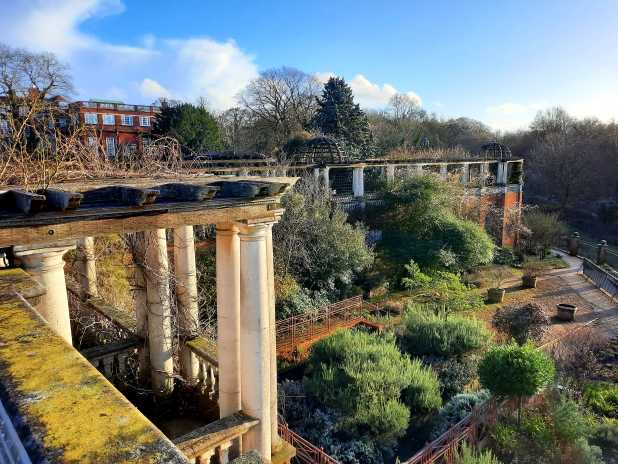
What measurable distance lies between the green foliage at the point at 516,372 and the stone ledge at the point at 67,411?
7942 mm

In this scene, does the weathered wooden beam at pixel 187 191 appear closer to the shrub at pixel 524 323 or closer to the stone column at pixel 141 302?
the stone column at pixel 141 302

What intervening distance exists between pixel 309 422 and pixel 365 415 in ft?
3.73

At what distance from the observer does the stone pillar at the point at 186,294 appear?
6.34 m

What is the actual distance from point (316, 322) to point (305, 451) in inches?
252

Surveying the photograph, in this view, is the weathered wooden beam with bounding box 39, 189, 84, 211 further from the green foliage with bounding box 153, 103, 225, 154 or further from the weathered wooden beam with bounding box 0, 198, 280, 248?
the green foliage with bounding box 153, 103, 225, 154

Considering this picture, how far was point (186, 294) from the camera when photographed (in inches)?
255

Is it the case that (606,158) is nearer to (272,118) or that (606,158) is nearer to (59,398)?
(272,118)

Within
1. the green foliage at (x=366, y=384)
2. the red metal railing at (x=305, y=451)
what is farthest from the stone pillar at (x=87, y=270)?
the green foliage at (x=366, y=384)

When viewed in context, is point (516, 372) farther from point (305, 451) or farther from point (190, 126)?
point (190, 126)

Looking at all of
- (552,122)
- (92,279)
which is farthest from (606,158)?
(92,279)

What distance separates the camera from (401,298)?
55.6 feet

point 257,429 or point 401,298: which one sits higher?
point 257,429

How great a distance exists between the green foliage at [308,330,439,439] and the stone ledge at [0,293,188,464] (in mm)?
6729

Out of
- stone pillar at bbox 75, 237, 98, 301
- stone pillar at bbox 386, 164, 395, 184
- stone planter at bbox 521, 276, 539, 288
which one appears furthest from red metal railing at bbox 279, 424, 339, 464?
stone planter at bbox 521, 276, 539, 288
